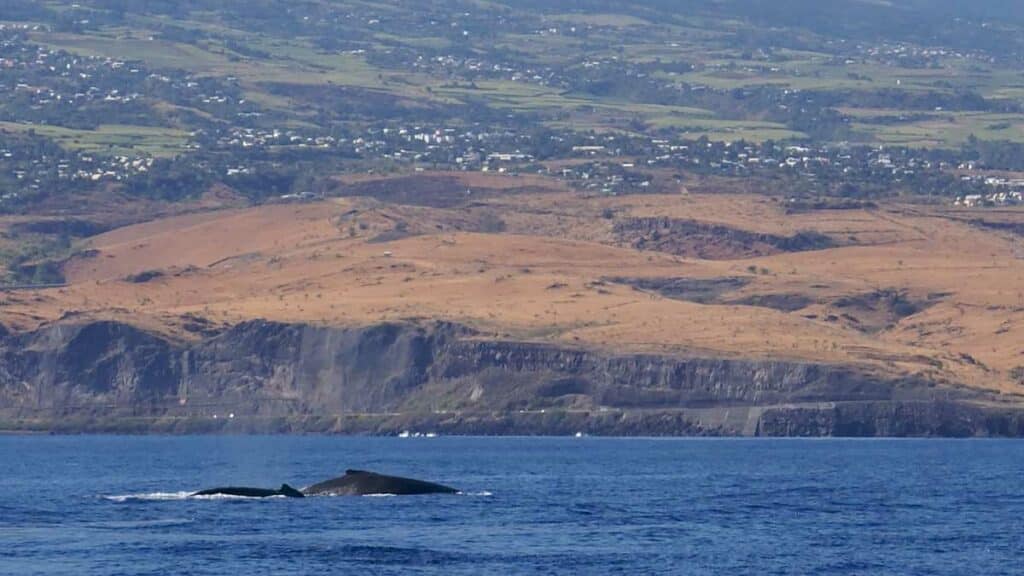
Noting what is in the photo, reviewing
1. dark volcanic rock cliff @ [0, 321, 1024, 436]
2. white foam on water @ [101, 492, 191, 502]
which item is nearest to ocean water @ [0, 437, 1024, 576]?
white foam on water @ [101, 492, 191, 502]

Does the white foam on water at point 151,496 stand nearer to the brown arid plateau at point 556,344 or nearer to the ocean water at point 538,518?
the ocean water at point 538,518

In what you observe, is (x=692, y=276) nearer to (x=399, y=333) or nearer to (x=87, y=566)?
(x=399, y=333)

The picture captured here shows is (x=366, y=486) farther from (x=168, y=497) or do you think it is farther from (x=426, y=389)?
(x=426, y=389)

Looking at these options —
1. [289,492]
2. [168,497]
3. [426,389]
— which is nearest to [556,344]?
[426,389]

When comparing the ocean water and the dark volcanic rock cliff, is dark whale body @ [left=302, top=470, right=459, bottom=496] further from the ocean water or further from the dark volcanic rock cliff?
the dark volcanic rock cliff

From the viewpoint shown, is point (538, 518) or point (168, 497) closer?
point (538, 518)

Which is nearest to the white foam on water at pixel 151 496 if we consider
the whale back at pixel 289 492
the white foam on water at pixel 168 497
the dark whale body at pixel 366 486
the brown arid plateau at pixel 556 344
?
the white foam on water at pixel 168 497

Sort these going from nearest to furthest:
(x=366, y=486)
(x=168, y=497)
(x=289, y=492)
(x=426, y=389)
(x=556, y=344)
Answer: (x=289, y=492) < (x=366, y=486) < (x=168, y=497) < (x=556, y=344) < (x=426, y=389)
